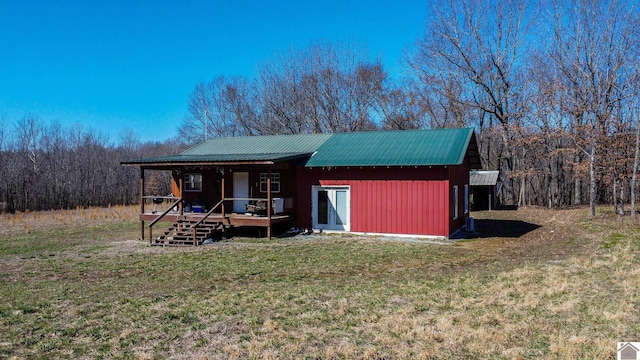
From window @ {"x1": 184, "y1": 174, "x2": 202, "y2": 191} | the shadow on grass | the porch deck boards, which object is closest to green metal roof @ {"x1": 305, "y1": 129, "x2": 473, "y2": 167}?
the porch deck boards

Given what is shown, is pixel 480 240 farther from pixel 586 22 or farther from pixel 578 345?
pixel 586 22

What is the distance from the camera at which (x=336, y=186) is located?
17219 millimetres

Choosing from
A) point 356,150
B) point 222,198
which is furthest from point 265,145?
point 356,150

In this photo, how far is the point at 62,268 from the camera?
11.3 meters

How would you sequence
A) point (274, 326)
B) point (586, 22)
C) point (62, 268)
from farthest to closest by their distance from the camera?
point (586, 22) < point (62, 268) < point (274, 326)

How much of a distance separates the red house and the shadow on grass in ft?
3.08

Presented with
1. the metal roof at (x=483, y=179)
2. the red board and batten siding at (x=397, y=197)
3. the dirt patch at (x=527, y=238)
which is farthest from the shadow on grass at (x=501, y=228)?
the metal roof at (x=483, y=179)

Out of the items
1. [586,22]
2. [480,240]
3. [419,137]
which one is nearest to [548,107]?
[586,22]

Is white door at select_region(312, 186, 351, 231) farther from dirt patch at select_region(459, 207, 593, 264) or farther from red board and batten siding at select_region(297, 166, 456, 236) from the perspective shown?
dirt patch at select_region(459, 207, 593, 264)

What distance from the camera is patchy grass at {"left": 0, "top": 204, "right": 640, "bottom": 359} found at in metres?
5.59

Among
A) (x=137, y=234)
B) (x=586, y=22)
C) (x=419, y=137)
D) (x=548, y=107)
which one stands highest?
(x=586, y=22)

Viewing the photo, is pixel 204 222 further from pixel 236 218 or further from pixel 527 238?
pixel 527 238

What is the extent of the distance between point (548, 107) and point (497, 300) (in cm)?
2553

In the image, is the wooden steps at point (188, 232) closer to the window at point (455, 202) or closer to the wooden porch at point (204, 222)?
the wooden porch at point (204, 222)
